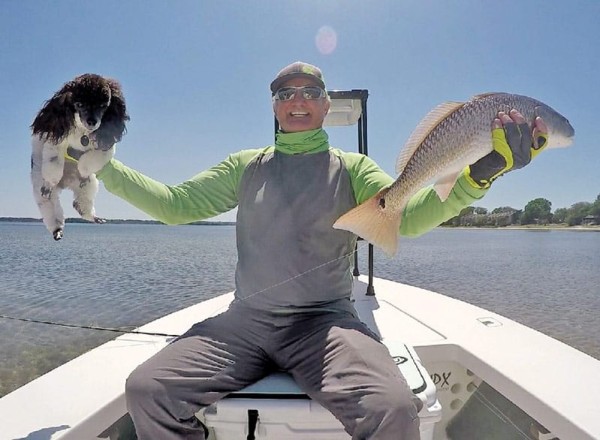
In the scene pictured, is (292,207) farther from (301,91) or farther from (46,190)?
(46,190)

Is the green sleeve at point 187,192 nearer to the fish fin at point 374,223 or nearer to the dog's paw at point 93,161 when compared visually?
the dog's paw at point 93,161

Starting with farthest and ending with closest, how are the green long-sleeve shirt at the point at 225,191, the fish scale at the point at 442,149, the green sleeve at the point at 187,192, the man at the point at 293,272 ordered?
the green sleeve at the point at 187,192 → the green long-sleeve shirt at the point at 225,191 → the fish scale at the point at 442,149 → the man at the point at 293,272

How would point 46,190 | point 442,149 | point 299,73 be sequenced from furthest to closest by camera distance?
point 299,73 < point 46,190 < point 442,149

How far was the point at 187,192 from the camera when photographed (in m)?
3.04

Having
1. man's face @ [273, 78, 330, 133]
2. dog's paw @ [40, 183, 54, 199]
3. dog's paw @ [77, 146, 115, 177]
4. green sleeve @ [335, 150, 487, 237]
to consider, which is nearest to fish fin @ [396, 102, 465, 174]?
green sleeve @ [335, 150, 487, 237]

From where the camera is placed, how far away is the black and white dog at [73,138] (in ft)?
7.84

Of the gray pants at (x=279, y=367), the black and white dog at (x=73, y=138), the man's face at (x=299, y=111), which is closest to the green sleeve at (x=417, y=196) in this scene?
the man's face at (x=299, y=111)

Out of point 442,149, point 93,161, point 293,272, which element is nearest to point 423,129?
point 442,149

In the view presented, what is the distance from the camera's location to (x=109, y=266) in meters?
28.3

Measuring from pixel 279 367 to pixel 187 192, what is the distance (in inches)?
54.0

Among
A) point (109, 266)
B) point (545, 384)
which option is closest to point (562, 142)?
point (545, 384)

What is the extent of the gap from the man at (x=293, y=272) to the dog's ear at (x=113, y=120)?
0.61 ft

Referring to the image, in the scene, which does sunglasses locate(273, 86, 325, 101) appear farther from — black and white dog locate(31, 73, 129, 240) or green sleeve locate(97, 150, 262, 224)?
black and white dog locate(31, 73, 129, 240)

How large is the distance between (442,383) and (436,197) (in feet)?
5.40
